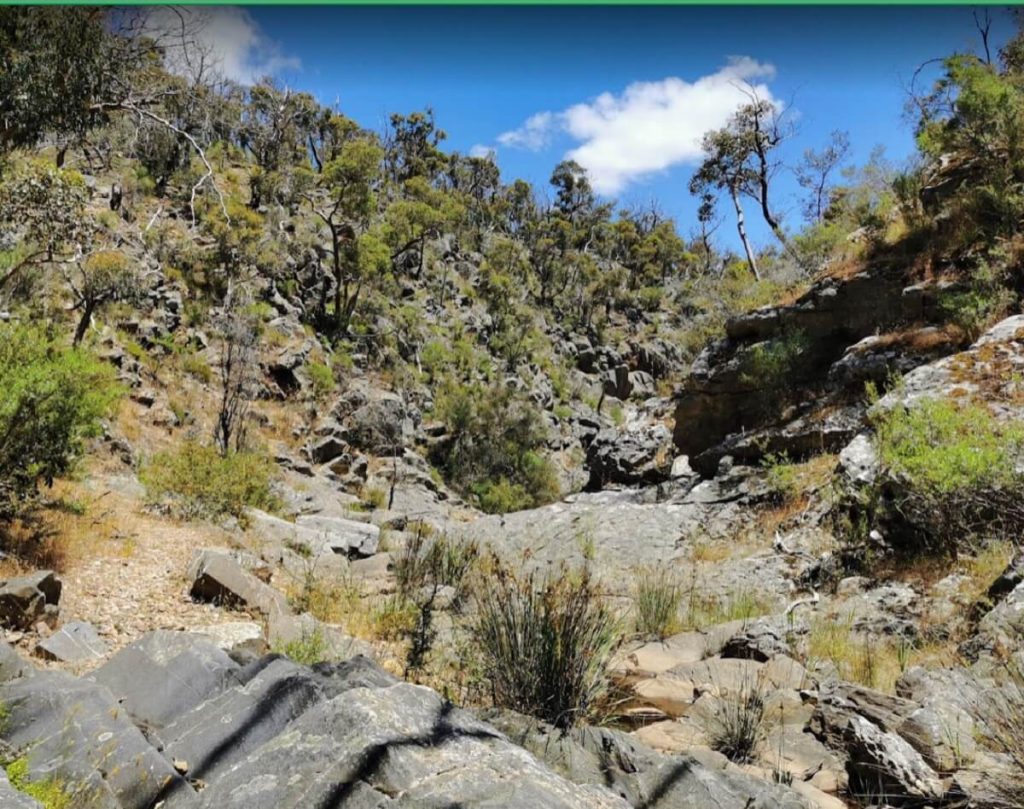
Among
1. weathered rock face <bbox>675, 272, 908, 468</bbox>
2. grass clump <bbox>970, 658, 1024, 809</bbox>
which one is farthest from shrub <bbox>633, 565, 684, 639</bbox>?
weathered rock face <bbox>675, 272, 908, 468</bbox>

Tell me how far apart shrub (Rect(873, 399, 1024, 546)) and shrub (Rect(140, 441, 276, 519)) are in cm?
899

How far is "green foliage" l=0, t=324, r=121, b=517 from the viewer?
648 cm

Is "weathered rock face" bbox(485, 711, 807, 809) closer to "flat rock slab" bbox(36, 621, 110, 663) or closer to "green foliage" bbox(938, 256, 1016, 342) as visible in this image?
"flat rock slab" bbox(36, 621, 110, 663)

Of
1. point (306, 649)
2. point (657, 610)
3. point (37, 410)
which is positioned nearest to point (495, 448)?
point (657, 610)

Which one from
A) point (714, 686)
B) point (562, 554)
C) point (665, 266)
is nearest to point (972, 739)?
point (714, 686)

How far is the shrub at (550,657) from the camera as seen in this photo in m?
3.55

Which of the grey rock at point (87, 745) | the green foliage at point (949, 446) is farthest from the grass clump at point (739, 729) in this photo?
the green foliage at point (949, 446)

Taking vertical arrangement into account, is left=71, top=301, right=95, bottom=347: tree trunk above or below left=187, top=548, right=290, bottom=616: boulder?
above

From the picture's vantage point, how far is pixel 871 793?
266cm

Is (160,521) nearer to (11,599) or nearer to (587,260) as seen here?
(11,599)

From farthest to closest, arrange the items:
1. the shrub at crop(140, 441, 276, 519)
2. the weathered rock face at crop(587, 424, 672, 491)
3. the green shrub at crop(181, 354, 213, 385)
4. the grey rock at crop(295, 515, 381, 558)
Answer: the green shrub at crop(181, 354, 213, 385), the weathered rock face at crop(587, 424, 672, 491), the grey rock at crop(295, 515, 381, 558), the shrub at crop(140, 441, 276, 519)

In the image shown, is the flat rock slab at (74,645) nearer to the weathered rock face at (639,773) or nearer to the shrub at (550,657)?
the shrub at (550,657)

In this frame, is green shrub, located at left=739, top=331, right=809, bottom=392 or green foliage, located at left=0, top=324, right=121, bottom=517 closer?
green foliage, located at left=0, top=324, right=121, bottom=517

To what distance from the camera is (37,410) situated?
259 inches
